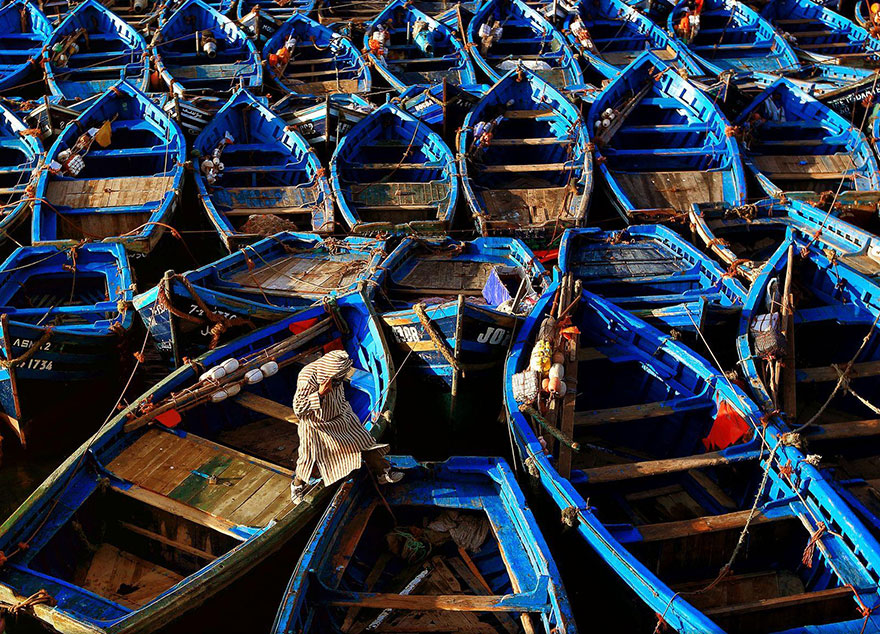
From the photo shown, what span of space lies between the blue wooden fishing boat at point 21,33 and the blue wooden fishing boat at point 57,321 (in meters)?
11.9

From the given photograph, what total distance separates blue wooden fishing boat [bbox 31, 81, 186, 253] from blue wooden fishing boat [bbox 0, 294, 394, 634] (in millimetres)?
4240

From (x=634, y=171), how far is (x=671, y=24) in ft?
28.5

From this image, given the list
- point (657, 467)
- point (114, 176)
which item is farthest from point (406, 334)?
point (114, 176)

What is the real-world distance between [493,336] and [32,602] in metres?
6.71

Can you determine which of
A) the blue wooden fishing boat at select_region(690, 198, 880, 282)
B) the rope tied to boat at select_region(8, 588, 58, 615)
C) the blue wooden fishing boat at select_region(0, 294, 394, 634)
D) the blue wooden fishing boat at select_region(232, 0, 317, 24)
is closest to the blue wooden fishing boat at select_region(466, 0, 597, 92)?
the blue wooden fishing boat at select_region(232, 0, 317, 24)

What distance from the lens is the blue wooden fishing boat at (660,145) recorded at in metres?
16.9

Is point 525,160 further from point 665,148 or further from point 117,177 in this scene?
point 117,177

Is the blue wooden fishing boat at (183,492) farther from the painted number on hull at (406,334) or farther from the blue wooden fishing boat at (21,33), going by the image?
the blue wooden fishing boat at (21,33)

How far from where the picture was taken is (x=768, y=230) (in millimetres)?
15742

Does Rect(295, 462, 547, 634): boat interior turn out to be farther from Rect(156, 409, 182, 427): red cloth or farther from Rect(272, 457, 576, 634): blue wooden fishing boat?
Rect(156, 409, 182, 427): red cloth

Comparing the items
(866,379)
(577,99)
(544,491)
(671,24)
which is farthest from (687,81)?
(544,491)

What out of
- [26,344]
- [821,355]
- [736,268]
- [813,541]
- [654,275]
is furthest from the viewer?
[654,275]

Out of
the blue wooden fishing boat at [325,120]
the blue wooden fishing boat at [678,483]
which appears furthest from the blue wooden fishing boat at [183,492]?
the blue wooden fishing boat at [325,120]

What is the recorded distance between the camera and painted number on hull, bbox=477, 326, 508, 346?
12.1 m
